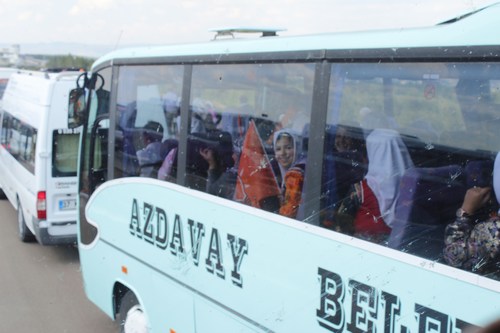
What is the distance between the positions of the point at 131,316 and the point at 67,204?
385 centimetres

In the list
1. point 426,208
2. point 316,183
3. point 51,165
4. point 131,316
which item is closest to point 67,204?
point 51,165

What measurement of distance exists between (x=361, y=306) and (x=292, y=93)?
1.24m

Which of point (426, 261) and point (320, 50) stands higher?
point (320, 50)

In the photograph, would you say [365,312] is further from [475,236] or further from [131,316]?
[131,316]

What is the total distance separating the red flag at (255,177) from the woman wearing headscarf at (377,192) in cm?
53

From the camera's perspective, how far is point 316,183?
3.06m

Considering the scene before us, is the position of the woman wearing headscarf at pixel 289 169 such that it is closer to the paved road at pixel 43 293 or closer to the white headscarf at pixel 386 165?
the white headscarf at pixel 386 165

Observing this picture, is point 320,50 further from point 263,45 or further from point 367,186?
point 367,186

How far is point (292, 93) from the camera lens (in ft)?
10.6

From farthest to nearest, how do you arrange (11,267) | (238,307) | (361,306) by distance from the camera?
(11,267), (238,307), (361,306)

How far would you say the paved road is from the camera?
6074 mm

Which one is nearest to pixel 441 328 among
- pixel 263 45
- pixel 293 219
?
pixel 293 219

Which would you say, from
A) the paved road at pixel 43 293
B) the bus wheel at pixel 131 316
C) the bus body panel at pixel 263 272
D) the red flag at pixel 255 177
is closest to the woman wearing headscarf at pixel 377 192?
the bus body panel at pixel 263 272

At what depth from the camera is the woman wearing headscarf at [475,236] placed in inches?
89.4
